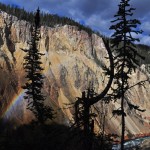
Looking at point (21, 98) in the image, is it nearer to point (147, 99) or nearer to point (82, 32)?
point (82, 32)

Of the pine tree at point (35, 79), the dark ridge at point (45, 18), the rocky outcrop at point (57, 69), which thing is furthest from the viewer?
the dark ridge at point (45, 18)

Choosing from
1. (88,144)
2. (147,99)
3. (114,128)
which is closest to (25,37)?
(114,128)

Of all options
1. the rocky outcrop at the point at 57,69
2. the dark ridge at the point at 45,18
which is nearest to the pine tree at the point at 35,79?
the rocky outcrop at the point at 57,69

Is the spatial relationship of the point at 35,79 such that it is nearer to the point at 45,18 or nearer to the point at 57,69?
the point at 57,69

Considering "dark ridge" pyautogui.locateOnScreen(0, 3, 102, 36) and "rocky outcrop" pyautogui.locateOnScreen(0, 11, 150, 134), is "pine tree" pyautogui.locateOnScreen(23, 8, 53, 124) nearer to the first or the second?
"rocky outcrop" pyautogui.locateOnScreen(0, 11, 150, 134)

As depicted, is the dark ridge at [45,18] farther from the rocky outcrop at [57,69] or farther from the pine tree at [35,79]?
the pine tree at [35,79]

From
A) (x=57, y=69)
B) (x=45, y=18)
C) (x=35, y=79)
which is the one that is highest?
(x=45, y=18)

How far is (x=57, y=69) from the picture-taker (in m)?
77.1

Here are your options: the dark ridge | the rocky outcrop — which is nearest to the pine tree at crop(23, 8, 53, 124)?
the rocky outcrop

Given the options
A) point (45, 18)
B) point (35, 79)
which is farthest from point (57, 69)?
point (35, 79)

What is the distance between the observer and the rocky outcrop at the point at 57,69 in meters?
61.2

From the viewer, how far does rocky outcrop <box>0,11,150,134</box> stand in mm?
61234

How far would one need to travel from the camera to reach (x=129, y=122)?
77875mm

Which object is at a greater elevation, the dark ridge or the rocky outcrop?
the dark ridge
